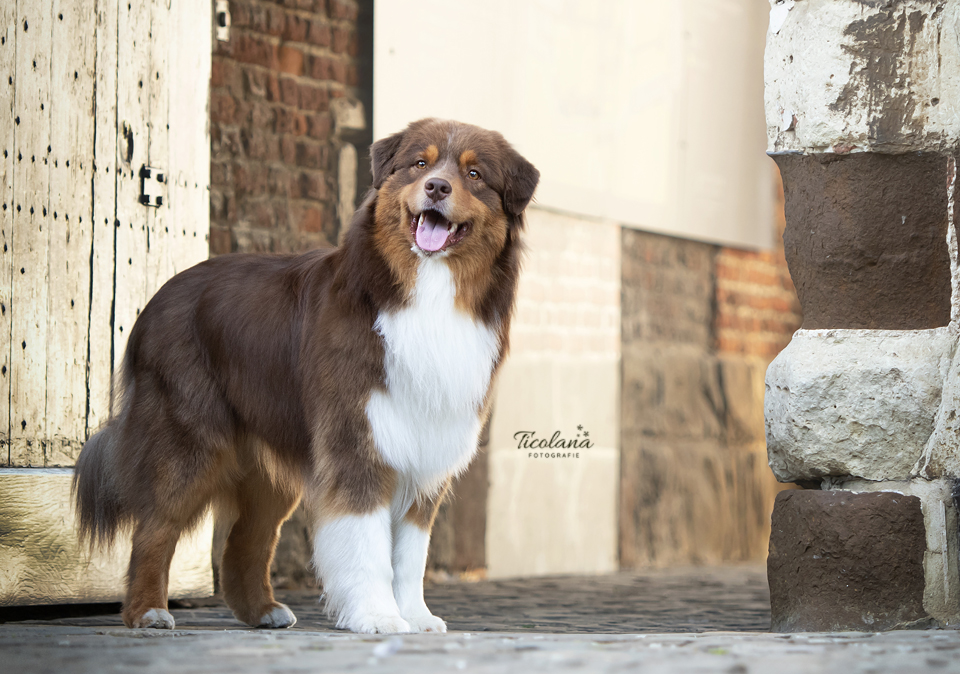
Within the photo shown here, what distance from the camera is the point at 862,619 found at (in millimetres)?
3408

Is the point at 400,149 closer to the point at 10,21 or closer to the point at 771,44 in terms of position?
the point at 771,44

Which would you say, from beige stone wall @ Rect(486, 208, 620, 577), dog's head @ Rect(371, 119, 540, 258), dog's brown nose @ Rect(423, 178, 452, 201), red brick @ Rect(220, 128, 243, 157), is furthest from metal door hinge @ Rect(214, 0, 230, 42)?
dog's brown nose @ Rect(423, 178, 452, 201)

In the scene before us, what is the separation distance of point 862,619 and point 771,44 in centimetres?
181

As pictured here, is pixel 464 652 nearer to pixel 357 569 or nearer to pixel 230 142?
pixel 357 569

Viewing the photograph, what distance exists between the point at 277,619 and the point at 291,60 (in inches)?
106

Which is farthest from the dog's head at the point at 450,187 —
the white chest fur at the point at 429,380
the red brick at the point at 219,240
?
the red brick at the point at 219,240

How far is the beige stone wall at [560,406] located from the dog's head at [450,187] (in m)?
2.56

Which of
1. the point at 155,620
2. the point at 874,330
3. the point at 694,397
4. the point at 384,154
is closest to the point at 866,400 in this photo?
the point at 874,330

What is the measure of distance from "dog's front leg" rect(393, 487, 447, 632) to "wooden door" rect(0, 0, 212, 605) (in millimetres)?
1441

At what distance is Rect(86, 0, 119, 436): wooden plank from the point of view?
451 cm

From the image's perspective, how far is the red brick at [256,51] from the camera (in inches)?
206

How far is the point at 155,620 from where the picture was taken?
11.7ft

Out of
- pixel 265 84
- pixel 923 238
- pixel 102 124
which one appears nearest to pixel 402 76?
pixel 265 84

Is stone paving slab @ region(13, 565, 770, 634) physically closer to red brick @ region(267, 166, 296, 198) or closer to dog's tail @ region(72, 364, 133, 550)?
dog's tail @ region(72, 364, 133, 550)
